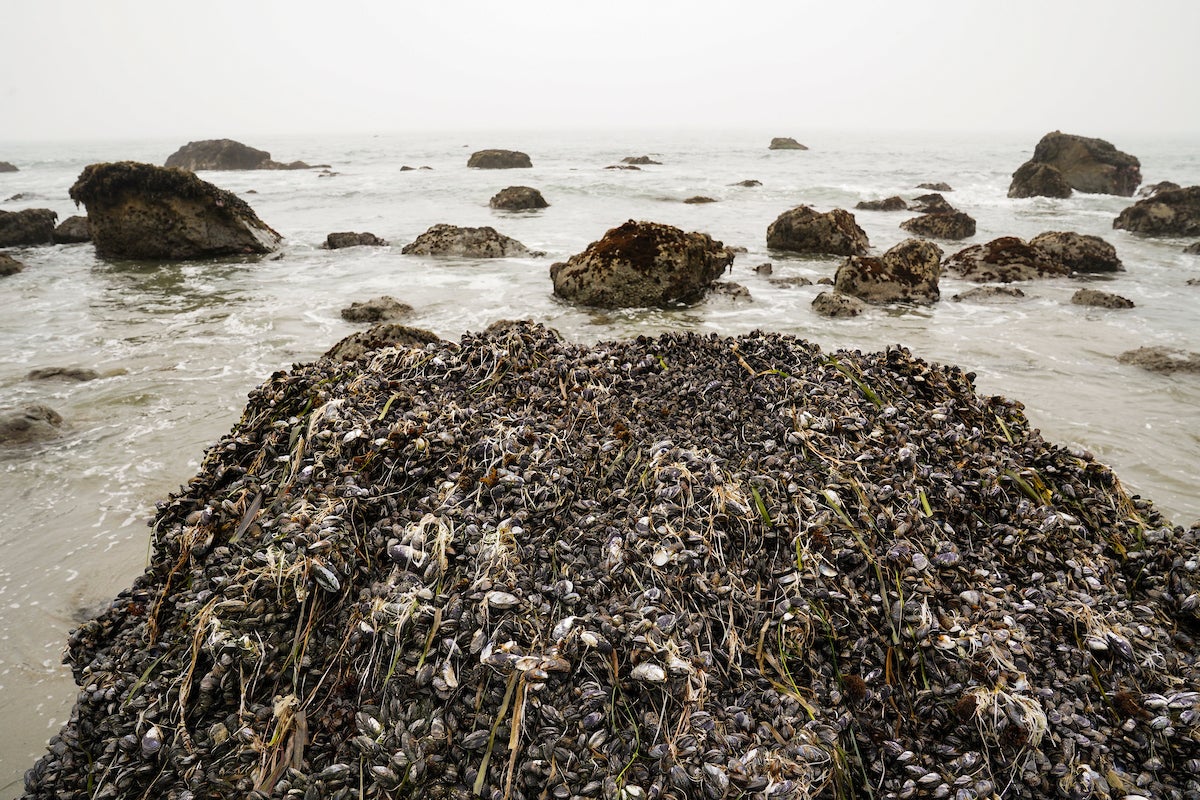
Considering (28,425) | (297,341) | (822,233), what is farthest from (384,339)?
(822,233)

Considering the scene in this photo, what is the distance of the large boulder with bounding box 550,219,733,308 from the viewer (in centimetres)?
1092

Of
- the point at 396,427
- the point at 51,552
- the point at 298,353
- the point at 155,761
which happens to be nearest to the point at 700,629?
the point at 396,427

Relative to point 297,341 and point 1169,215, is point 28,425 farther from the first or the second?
point 1169,215

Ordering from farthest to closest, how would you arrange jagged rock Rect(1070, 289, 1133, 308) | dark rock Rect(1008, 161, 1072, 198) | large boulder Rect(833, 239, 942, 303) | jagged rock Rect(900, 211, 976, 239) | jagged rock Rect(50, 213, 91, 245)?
dark rock Rect(1008, 161, 1072, 198), jagged rock Rect(900, 211, 976, 239), jagged rock Rect(50, 213, 91, 245), large boulder Rect(833, 239, 942, 303), jagged rock Rect(1070, 289, 1133, 308)

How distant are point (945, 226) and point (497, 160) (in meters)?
35.5

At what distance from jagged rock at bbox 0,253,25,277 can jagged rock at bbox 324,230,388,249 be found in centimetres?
681

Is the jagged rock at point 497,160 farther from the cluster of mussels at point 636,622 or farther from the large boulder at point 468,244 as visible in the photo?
the cluster of mussels at point 636,622

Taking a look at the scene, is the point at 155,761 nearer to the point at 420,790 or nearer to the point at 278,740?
the point at 278,740

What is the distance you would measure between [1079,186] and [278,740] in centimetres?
4201

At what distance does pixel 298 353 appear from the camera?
28.8ft

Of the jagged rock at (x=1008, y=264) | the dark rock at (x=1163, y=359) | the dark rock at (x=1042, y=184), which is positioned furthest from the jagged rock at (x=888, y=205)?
the dark rock at (x=1163, y=359)

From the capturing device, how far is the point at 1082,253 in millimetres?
14273

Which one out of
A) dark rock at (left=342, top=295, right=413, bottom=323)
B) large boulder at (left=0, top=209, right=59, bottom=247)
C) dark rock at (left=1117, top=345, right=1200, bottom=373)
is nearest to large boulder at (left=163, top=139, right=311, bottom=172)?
large boulder at (left=0, top=209, right=59, bottom=247)

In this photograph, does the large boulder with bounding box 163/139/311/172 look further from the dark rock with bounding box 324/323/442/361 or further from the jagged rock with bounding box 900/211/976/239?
the dark rock with bounding box 324/323/442/361
